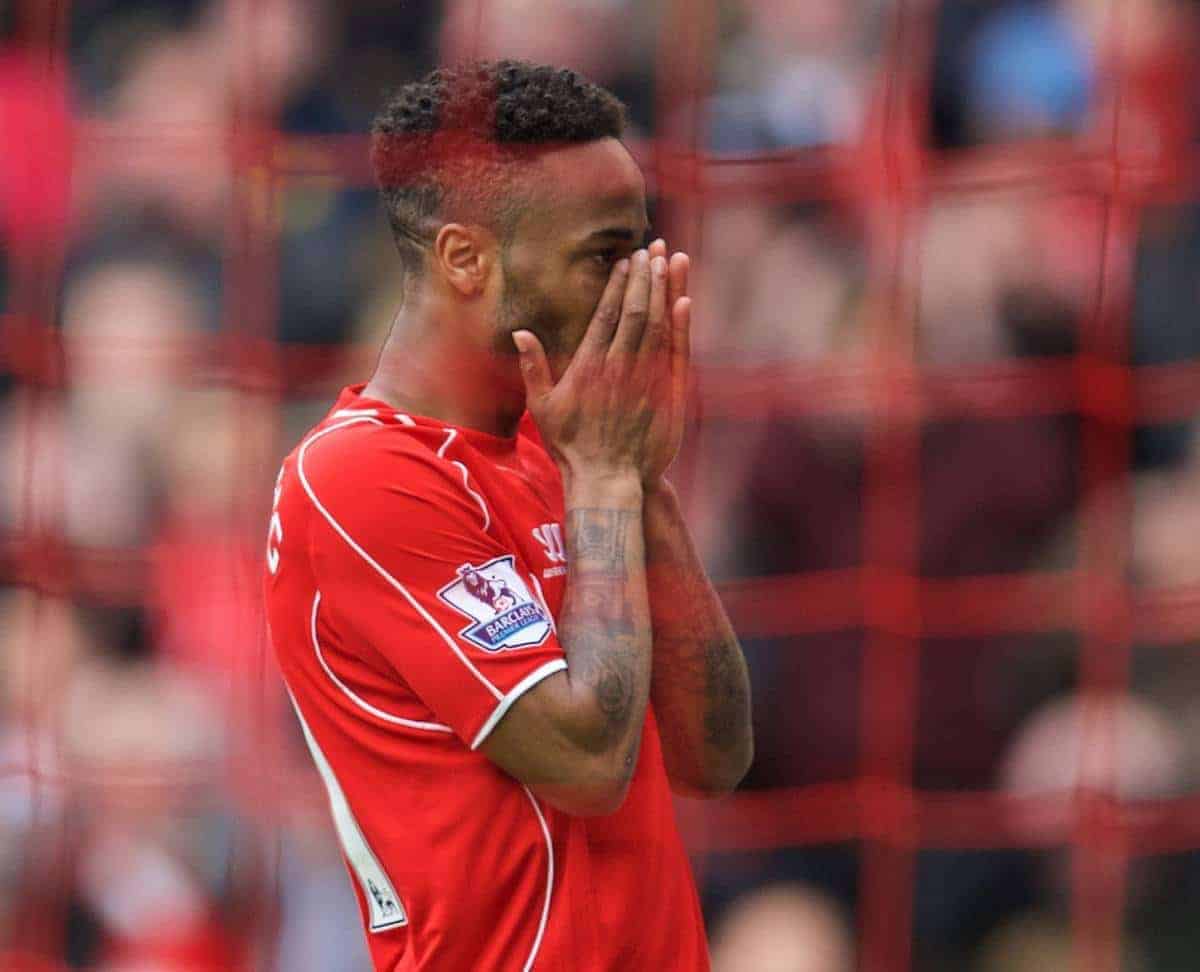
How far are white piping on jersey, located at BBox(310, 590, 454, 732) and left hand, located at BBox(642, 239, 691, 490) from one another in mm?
279

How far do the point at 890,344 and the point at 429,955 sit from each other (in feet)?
6.05

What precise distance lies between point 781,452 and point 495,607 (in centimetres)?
175

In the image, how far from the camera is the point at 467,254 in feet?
5.01

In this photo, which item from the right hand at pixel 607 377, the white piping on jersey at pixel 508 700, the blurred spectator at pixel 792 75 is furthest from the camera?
the blurred spectator at pixel 792 75

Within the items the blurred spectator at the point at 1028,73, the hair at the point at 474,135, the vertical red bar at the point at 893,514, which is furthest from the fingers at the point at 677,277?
the blurred spectator at the point at 1028,73

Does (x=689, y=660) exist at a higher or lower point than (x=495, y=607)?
lower

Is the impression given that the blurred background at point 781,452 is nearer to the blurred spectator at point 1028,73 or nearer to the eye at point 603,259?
the blurred spectator at point 1028,73

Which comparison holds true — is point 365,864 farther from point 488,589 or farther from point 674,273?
point 674,273

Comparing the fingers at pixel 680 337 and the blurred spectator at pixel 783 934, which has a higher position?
the fingers at pixel 680 337

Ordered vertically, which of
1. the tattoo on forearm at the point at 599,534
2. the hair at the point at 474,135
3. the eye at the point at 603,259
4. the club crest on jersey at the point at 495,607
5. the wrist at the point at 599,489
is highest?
the hair at the point at 474,135

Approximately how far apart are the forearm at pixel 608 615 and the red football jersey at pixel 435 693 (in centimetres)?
3

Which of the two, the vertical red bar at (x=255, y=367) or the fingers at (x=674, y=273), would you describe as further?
the vertical red bar at (x=255, y=367)

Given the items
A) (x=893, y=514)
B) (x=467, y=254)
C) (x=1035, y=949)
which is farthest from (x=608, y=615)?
(x=1035, y=949)

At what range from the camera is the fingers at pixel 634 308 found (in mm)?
1511
